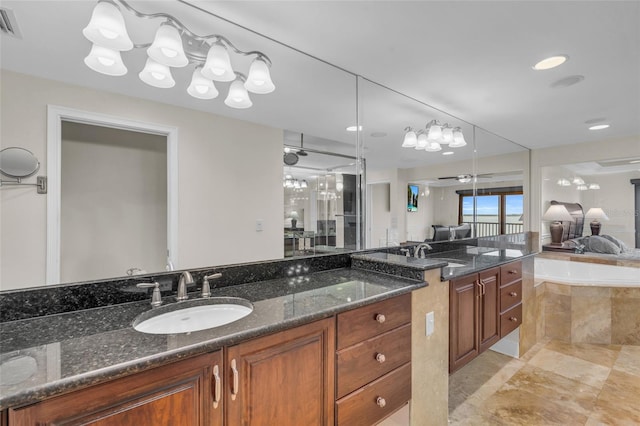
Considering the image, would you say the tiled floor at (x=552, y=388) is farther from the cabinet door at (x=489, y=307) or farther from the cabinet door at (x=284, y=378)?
the cabinet door at (x=284, y=378)

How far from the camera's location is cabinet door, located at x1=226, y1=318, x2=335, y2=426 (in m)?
0.99

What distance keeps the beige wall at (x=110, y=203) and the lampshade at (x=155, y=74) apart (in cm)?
26

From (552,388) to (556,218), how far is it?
2733mm

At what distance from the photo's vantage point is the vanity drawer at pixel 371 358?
1286 millimetres

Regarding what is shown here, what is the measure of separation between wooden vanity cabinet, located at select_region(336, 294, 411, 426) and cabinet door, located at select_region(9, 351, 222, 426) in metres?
0.59

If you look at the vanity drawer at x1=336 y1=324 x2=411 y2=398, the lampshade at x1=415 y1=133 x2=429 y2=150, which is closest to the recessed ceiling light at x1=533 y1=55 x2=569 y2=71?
the lampshade at x1=415 y1=133 x2=429 y2=150

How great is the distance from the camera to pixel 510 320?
2.53 metres

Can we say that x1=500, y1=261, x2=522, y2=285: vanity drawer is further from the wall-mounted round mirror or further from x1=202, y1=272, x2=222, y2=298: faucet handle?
the wall-mounted round mirror

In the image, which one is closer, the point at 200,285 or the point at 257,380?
the point at 257,380

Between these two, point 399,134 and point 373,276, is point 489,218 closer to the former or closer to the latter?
point 399,134

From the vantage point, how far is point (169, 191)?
143 cm

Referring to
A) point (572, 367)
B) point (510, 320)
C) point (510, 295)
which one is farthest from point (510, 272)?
point (572, 367)

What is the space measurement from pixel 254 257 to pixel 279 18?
50.8 inches

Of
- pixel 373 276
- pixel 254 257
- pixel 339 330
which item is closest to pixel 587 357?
pixel 373 276
